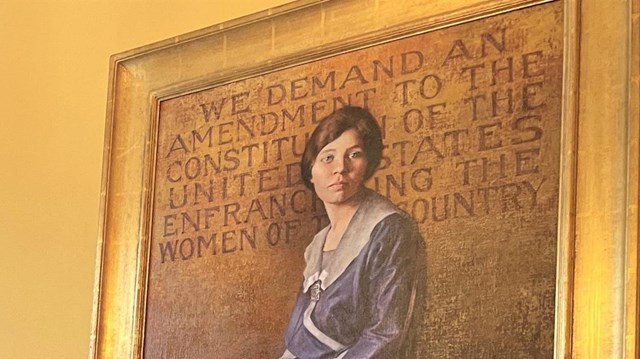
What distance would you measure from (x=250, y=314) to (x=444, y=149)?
547 millimetres

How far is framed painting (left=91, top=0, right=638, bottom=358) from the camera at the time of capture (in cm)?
214

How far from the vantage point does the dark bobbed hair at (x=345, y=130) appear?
2.49 m

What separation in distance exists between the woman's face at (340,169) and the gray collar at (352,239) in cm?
4

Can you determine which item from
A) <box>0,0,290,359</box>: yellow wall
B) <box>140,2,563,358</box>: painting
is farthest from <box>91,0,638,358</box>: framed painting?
<box>0,0,290,359</box>: yellow wall

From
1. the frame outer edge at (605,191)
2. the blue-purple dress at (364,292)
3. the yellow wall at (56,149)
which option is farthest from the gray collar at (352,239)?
the yellow wall at (56,149)

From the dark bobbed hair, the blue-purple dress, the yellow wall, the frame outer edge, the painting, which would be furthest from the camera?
the yellow wall

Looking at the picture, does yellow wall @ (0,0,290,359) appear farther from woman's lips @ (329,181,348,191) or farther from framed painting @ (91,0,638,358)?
woman's lips @ (329,181,348,191)

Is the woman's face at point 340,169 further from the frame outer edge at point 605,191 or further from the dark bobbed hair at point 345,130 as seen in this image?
the frame outer edge at point 605,191

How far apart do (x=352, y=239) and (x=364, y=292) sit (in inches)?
4.6

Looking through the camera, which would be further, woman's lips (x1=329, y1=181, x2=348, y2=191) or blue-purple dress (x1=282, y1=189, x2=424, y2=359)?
woman's lips (x1=329, y1=181, x2=348, y2=191)

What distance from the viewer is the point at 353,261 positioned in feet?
8.09

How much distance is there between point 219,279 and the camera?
106 inches

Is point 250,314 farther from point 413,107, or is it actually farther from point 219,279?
point 413,107

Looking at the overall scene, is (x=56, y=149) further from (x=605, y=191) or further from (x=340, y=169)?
(x=605, y=191)
